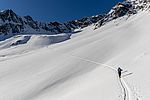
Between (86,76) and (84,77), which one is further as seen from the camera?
(86,76)

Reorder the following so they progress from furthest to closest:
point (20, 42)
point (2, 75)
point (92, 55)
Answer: point (20, 42), point (92, 55), point (2, 75)

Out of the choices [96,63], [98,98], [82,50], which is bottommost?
[98,98]

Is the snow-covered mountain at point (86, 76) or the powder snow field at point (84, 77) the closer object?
the snow-covered mountain at point (86, 76)

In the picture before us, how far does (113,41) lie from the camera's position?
7806 centimetres

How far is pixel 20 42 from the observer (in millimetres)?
160250

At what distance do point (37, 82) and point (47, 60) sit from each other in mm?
20929

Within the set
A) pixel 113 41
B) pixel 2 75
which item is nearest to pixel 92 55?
pixel 113 41

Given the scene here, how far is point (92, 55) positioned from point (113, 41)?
14.2 metres

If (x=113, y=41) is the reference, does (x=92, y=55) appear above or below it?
below

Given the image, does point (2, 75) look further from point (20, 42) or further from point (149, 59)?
point (20, 42)

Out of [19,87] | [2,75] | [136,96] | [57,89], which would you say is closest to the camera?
[136,96]

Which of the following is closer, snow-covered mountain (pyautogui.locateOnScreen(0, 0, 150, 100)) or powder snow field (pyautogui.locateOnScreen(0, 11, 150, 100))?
snow-covered mountain (pyautogui.locateOnScreen(0, 0, 150, 100))

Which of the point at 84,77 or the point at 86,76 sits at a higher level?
the point at 86,76

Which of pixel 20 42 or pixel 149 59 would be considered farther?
pixel 20 42
